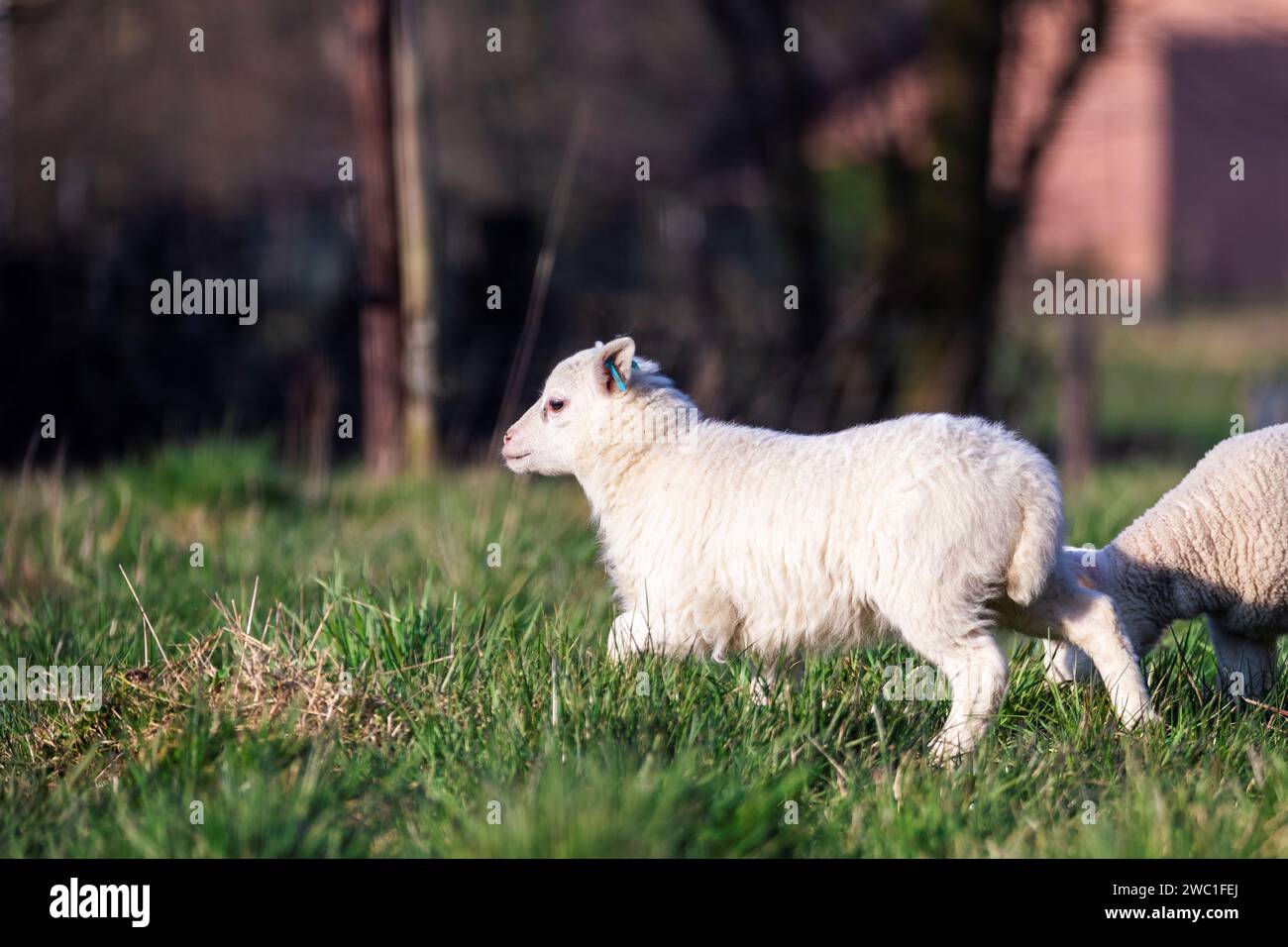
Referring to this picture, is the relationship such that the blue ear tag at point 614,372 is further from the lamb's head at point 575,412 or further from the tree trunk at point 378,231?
the tree trunk at point 378,231

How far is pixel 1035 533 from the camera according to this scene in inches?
158

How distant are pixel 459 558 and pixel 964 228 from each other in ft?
20.5

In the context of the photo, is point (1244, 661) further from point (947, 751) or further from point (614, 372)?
point (614, 372)

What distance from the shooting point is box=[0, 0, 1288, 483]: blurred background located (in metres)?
9.89

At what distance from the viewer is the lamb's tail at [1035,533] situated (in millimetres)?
4008

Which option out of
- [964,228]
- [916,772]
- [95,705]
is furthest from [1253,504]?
[964,228]

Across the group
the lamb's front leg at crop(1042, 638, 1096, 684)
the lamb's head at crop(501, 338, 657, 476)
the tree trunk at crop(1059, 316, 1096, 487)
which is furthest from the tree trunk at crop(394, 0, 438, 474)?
the lamb's front leg at crop(1042, 638, 1096, 684)

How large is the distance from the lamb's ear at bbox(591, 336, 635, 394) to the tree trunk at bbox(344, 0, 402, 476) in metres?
4.98

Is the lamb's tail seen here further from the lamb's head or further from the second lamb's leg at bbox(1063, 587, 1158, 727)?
the lamb's head

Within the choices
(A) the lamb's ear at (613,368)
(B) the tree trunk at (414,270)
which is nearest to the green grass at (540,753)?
(A) the lamb's ear at (613,368)

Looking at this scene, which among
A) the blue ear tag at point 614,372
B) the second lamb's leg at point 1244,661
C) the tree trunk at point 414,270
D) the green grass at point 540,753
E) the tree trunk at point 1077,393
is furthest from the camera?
the tree trunk at point 1077,393

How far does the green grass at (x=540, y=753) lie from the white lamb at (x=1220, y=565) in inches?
5.9
